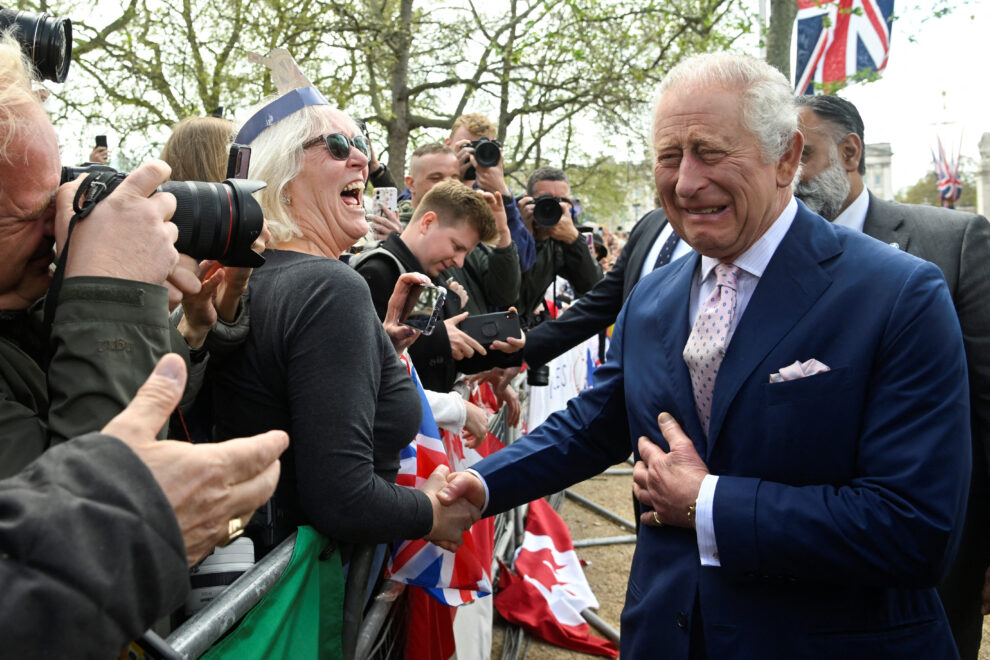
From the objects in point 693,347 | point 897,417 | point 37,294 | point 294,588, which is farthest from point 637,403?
point 37,294

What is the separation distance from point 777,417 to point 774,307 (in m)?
0.27

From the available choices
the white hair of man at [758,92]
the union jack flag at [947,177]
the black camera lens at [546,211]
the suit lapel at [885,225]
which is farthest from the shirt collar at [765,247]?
the union jack flag at [947,177]

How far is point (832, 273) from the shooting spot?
1795mm

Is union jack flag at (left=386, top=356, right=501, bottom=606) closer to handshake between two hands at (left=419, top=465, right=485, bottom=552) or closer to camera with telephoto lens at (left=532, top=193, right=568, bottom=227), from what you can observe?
handshake between two hands at (left=419, top=465, right=485, bottom=552)

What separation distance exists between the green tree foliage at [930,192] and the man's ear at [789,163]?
203 ft

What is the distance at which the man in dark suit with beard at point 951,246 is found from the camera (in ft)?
8.45

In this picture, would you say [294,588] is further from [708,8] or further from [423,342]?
[708,8]

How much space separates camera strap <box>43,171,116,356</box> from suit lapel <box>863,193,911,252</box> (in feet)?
8.55

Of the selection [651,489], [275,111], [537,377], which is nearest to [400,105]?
[537,377]

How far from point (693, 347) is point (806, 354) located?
0.29 metres

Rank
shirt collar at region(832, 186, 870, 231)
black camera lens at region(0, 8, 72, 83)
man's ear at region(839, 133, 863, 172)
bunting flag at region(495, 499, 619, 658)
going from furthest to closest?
bunting flag at region(495, 499, 619, 658)
man's ear at region(839, 133, 863, 172)
shirt collar at region(832, 186, 870, 231)
black camera lens at region(0, 8, 72, 83)

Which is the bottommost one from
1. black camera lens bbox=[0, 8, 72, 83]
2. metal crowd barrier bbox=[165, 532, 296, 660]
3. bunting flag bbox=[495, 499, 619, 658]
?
bunting flag bbox=[495, 499, 619, 658]

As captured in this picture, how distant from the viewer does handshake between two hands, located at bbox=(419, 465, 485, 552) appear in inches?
84.9

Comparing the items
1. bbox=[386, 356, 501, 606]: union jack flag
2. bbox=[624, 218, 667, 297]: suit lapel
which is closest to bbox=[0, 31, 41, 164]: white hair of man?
bbox=[386, 356, 501, 606]: union jack flag
